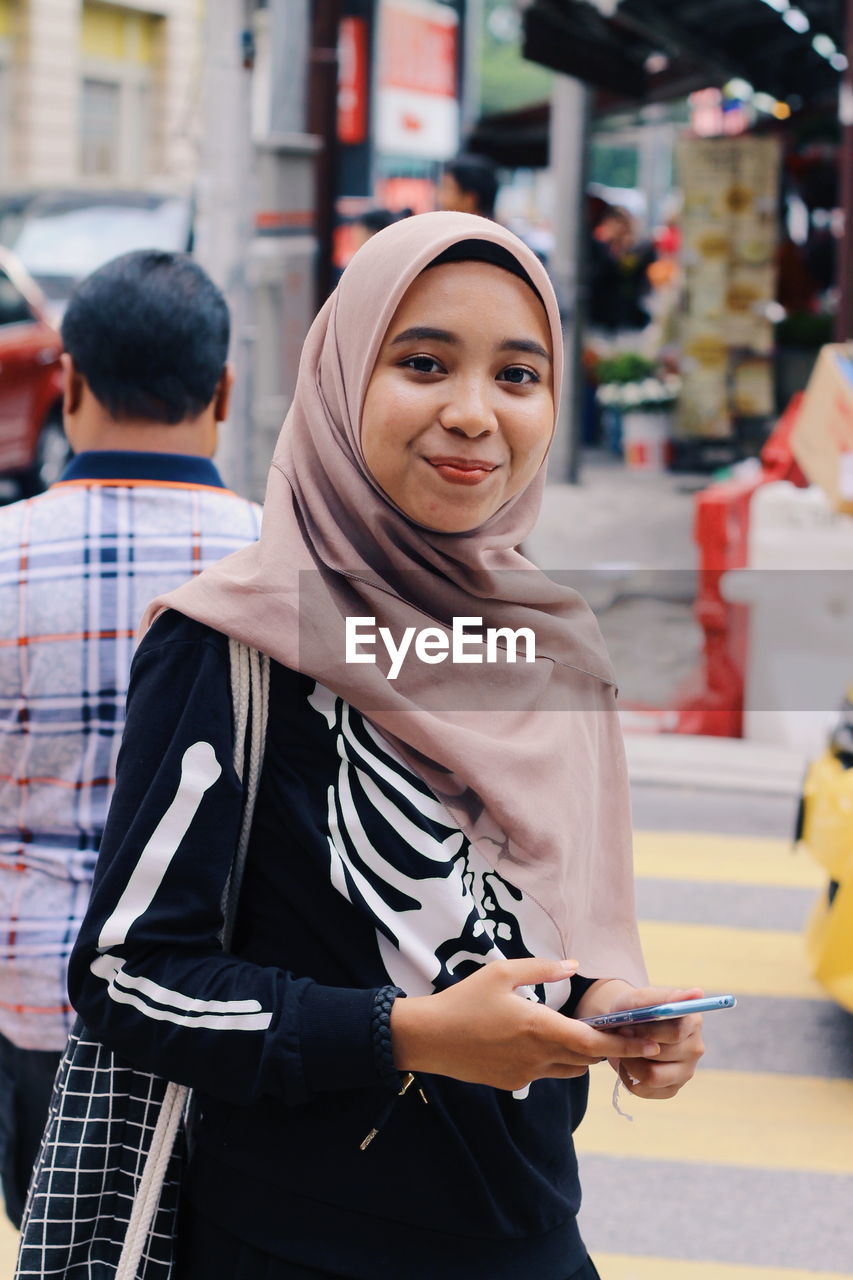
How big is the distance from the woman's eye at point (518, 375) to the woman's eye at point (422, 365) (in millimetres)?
65

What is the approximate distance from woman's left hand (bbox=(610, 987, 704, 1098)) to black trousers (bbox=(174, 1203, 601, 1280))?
0.71 feet

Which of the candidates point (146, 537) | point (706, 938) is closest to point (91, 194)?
point (706, 938)

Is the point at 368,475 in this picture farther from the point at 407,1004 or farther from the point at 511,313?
the point at 407,1004

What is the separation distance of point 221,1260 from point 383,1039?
0.31 metres

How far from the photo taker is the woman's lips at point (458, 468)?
5.33ft

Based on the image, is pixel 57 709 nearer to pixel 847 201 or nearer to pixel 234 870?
pixel 234 870

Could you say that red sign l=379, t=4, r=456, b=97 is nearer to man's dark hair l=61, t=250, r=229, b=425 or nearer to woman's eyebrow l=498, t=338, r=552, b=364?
man's dark hair l=61, t=250, r=229, b=425

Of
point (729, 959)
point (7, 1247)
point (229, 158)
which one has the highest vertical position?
point (229, 158)

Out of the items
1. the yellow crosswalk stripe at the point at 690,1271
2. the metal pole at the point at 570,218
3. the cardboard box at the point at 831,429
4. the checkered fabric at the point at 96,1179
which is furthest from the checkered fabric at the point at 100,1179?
the metal pole at the point at 570,218

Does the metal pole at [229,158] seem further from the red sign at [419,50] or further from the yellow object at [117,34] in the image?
the yellow object at [117,34]

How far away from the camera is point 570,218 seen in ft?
44.9

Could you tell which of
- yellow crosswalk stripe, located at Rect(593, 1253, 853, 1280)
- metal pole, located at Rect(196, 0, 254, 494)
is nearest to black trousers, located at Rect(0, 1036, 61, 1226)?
yellow crosswalk stripe, located at Rect(593, 1253, 853, 1280)

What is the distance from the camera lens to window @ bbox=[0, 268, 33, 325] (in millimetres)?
11320

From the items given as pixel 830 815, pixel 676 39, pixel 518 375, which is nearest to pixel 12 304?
pixel 676 39
